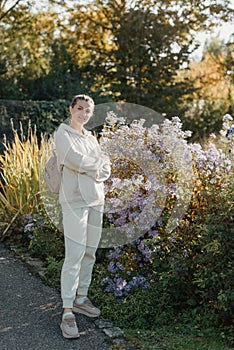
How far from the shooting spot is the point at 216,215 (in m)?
4.07

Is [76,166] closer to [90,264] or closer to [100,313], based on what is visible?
[90,264]

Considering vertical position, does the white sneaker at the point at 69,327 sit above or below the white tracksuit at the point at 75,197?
below

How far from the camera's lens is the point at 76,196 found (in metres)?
3.89

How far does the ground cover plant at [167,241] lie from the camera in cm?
396

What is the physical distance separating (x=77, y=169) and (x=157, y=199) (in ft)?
3.38

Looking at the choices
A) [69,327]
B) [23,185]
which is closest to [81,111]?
[69,327]

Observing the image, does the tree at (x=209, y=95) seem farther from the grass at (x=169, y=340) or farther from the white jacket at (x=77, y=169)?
the grass at (x=169, y=340)

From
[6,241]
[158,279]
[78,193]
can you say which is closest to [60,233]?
[6,241]

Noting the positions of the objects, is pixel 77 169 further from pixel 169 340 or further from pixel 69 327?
pixel 169 340

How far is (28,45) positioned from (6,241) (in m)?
9.16

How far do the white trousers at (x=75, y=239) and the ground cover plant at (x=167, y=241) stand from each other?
0.54 meters

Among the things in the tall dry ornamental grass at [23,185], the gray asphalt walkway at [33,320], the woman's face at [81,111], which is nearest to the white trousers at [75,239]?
the gray asphalt walkway at [33,320]

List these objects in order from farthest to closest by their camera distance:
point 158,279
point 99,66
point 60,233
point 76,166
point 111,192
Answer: point 99,66, point 60,233, point 111,192, point 158,279, point 76,166

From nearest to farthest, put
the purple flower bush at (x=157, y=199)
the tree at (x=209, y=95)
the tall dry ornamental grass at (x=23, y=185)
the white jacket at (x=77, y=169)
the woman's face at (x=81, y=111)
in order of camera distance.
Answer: the white jacket at (x=77, y=169), the woman's face at (x=81, y=111), the purple flower bush at (x=157, y=199), the tall dry ornamental grass at (x=23, y=185), the tree at (x=209, y=95)
